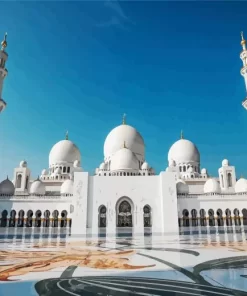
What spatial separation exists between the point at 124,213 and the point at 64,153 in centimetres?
1377

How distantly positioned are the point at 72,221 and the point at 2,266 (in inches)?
590

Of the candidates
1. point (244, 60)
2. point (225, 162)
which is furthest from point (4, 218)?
point (244, 60)

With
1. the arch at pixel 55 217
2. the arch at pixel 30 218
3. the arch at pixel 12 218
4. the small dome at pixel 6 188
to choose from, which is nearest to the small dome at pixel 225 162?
the arch at pixel 55 217

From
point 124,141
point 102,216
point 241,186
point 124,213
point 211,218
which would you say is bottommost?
point 211,218

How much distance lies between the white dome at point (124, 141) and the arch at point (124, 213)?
27.9 ft

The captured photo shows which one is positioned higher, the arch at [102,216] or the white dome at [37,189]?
the white dome at [37,189]

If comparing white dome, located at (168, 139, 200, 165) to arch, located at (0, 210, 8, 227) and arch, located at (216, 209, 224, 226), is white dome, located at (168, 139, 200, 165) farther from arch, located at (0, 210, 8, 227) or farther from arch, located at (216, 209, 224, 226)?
arch, located at (0, 210, 8, 227)

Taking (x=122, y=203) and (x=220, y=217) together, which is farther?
(x=220, y=217)

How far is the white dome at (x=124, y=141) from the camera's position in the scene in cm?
2830

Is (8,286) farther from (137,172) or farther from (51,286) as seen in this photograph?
(137,172)

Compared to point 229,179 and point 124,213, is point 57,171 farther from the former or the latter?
point 229,179

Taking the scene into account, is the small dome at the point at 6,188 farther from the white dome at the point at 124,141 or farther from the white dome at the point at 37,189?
the white dome at the point at 124,141

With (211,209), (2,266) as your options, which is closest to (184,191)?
(211,209)

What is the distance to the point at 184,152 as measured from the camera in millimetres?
32281
